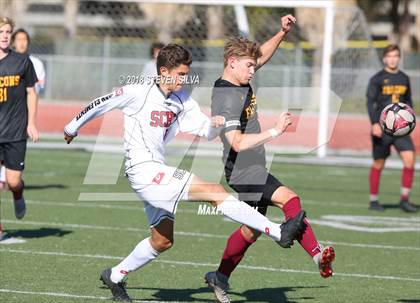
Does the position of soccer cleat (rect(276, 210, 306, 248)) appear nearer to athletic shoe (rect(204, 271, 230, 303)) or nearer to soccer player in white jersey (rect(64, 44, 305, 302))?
soccer player in white jersey (rect(64, 44, 305, 302))

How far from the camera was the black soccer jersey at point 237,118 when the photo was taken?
6.96m

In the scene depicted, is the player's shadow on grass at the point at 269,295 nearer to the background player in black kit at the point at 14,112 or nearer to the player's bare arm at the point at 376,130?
the background player in black kit at the point at 14,112

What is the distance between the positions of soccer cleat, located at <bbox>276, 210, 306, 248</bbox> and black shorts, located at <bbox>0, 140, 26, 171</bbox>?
3.92m

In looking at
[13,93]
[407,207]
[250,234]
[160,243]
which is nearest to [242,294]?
[250,234]

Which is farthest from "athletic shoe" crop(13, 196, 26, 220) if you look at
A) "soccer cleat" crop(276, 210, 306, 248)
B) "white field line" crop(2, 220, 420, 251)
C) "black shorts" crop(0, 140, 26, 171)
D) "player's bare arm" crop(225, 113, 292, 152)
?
"soccer cleat" crop(276, 210, 306, 248)

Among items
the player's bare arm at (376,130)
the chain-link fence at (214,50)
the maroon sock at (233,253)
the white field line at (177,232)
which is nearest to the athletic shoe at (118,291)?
the maroon sock at (233,253)

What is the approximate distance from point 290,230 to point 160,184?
93 centimetres

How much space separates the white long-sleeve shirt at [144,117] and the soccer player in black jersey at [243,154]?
210 mm

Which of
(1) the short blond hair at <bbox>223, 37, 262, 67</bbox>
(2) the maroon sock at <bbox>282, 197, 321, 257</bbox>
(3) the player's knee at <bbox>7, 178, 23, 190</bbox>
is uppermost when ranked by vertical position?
(1) the short blond hair at <bbox>223, 37, 262, 67</bbox>

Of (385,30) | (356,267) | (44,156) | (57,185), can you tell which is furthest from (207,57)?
(385,30)

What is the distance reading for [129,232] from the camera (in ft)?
35.6

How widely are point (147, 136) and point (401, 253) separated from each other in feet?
12.5

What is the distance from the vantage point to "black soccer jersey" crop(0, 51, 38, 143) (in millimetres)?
9961

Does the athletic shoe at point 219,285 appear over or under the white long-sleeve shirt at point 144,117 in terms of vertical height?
under
